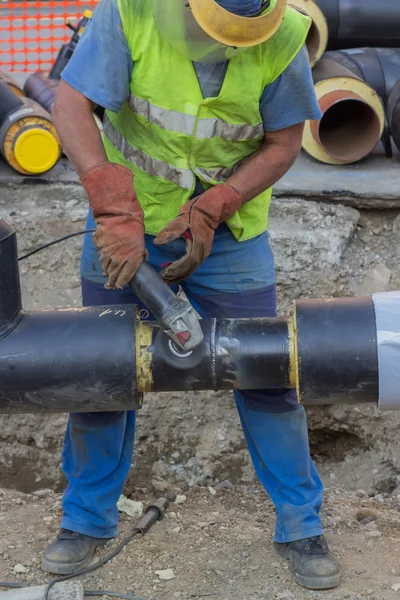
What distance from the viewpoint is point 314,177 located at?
5027mm

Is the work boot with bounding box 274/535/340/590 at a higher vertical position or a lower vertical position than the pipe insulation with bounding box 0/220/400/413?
lower

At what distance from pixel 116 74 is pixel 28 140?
93.9 inches

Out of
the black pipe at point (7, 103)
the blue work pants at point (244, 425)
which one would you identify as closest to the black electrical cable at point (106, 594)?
the blue work pants at point (244, 425)

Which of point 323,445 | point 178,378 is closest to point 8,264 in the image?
point 178,378

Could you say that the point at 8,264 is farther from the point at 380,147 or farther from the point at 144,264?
the point at 380,147

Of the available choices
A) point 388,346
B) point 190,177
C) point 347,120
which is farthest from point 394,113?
point 388,346

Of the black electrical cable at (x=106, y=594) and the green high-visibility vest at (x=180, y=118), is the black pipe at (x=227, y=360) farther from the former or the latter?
the black electrical cable at (x=106, y=594)

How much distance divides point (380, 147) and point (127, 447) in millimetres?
3242

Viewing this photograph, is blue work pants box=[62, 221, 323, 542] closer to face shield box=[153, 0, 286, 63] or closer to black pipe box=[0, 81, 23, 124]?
face shield box=[153, 0, 286, 63]

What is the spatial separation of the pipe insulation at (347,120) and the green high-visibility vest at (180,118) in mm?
2429

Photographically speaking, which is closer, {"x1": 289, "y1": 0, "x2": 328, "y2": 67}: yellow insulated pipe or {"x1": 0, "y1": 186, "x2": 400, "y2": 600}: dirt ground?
{"x1": 0, "y1": 186, "x2": 400, "y2": 600}: dirt ground

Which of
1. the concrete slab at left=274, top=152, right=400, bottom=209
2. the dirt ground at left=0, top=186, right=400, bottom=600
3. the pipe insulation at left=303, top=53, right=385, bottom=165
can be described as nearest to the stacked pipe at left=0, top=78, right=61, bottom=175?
the dirt ground at left=0, top=186, right=400, bottom=600

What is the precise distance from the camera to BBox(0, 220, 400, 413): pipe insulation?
91.4 inches

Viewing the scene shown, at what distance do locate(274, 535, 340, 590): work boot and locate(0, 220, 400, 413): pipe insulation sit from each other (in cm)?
87
